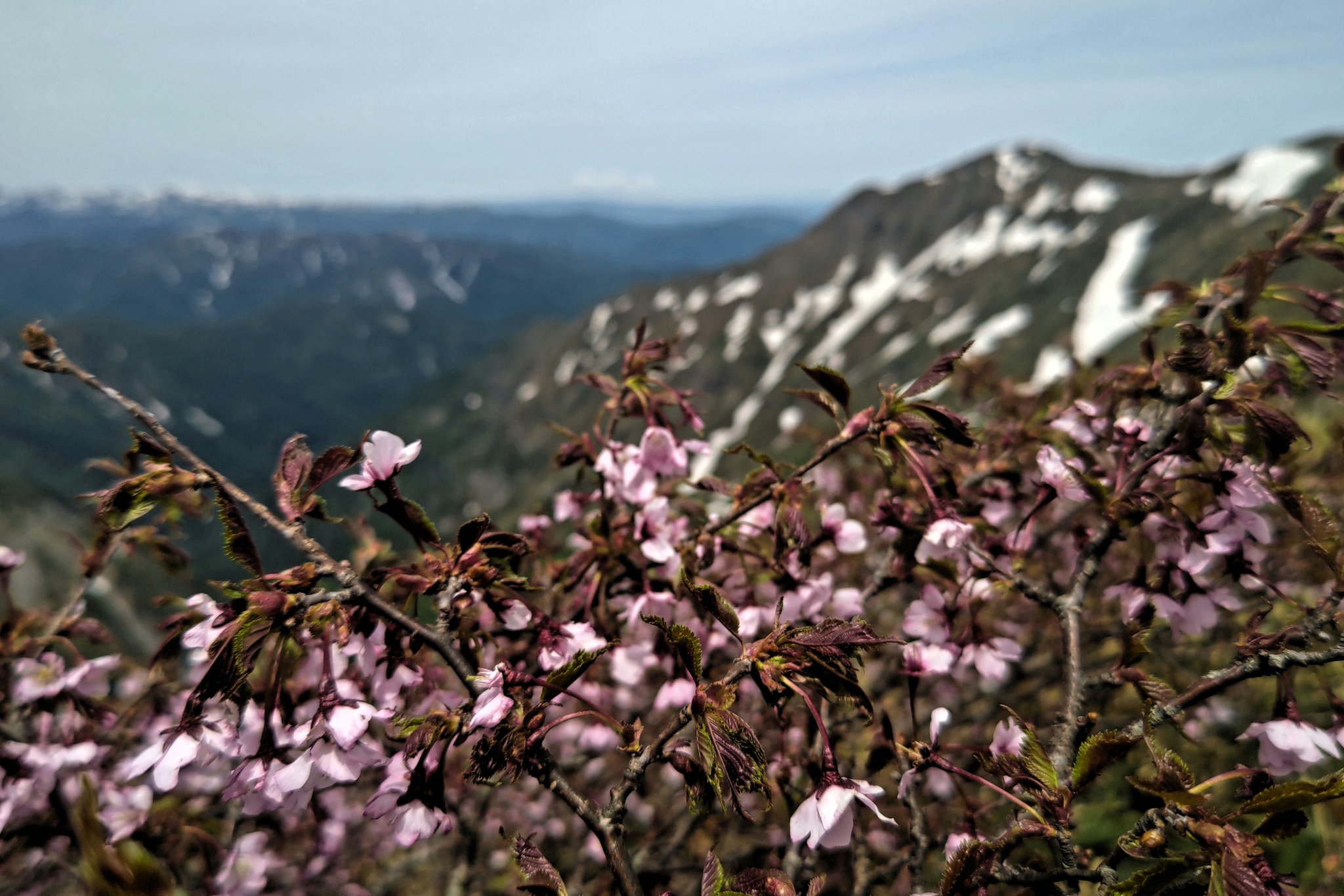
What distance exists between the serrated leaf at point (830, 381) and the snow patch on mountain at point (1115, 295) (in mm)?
94597

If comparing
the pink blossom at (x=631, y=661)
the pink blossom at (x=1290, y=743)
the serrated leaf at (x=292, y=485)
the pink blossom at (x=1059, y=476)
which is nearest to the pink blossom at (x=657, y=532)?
the pink blossom at (x=631, y=661)

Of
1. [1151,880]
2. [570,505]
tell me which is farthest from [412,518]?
[1151,880]

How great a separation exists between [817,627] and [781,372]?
438 feet

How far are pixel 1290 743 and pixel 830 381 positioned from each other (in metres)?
1.82

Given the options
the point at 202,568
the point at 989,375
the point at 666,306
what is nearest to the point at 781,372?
the point at 666,306

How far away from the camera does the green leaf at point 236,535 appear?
5.84 feet

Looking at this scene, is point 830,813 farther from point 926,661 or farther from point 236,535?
point 236,535

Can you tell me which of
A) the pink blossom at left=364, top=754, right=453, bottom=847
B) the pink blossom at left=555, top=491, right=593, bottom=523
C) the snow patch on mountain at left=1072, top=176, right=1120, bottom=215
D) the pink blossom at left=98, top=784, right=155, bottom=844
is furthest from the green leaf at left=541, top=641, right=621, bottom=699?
the snow patch on mountain at left=1072, top=176, right=1120, bottom=215

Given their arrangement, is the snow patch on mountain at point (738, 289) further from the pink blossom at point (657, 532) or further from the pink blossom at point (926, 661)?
the pink blossom at point (926, 661)

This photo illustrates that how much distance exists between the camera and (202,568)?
184 m

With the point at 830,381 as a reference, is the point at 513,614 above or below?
below

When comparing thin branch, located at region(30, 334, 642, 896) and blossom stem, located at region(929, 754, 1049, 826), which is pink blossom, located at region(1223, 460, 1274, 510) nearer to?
blossom stem, located at region(929, 754, 1049, 826)

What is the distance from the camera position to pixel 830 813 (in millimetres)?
1762

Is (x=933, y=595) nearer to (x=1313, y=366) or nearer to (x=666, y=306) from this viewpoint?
(x=1313, y=366)
